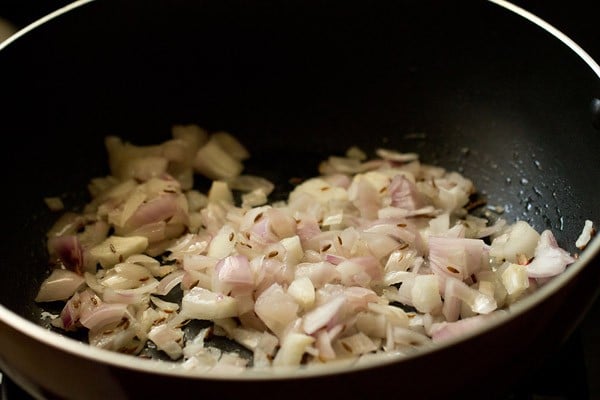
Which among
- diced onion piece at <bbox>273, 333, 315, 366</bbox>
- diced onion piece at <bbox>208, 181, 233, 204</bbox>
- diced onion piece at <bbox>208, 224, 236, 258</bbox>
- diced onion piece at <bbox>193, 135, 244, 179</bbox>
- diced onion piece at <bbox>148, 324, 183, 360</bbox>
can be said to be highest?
diced onion piece at <bbox>193, 135, 244, 179</bbox>

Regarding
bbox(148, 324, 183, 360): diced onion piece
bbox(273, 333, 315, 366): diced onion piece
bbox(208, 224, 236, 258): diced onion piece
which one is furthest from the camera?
bbox(208, 224, 236, 258): diced onion piece

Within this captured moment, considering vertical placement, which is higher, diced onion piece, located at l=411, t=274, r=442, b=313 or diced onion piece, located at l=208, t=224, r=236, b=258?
diced onion piece, located at l=208, t=224, r=236, b=258

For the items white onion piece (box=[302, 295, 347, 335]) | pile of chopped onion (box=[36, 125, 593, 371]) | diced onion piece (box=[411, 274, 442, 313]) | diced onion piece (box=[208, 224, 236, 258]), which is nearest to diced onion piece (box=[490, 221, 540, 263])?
pile of chopped onion (box=[36, 125, 593, 371])

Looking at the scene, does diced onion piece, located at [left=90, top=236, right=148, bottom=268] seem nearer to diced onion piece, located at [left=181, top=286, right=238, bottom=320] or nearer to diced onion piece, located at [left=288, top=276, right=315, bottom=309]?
diced onion piece, located at [left=181, top=286, right=238, bottom=320]

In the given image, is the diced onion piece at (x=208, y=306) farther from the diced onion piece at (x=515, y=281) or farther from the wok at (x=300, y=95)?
the diced onion piece at (x=515, y=281)

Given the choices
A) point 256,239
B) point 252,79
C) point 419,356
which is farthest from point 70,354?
point 252,79

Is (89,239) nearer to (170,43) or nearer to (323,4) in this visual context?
(170,43)

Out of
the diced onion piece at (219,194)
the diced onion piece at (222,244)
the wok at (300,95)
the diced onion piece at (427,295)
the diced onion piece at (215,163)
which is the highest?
the wok at (300,95)

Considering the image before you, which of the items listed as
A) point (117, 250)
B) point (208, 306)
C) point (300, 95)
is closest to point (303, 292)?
point (208, 306)

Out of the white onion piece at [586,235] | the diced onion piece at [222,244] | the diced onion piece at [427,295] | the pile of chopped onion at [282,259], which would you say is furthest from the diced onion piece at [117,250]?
the white onion piece at [586,235]
